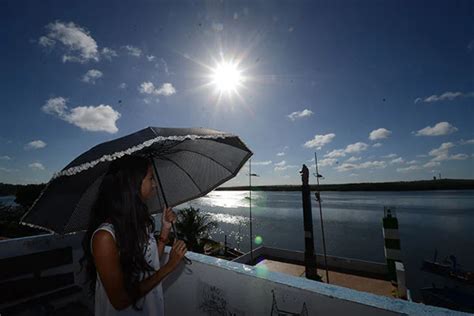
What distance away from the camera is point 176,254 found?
167 centimetres

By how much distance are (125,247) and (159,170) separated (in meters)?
1.37

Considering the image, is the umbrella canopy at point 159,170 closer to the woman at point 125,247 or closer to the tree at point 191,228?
the woman at point 125,247

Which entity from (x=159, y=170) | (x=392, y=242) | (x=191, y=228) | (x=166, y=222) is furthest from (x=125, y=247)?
(x=191, y=228)

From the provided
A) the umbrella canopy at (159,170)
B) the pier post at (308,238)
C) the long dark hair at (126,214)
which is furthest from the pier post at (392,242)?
the long dark hair at (126,214)

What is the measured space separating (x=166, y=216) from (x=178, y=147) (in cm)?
88

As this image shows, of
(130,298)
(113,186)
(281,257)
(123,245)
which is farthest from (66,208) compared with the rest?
(281,257)

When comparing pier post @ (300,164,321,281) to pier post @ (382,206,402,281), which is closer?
pier post @ (382,206,402,281)

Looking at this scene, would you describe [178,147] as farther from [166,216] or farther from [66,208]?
[66,208]

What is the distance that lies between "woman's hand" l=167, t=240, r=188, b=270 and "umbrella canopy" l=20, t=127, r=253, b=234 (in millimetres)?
571

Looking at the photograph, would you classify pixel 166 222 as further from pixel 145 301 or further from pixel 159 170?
pixel 159 170

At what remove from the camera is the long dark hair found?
5.18 feet

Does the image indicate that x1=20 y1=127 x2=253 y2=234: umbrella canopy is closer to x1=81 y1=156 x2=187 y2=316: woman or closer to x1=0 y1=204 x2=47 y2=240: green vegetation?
x1=81 y1=156 x2=187 y2=316: woman

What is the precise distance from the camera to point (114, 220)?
159 centimetres

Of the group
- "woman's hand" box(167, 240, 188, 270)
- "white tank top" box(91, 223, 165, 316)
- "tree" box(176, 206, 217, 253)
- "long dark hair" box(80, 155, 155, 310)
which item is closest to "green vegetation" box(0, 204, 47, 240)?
"tree" box(176, 206, 217, 253)
